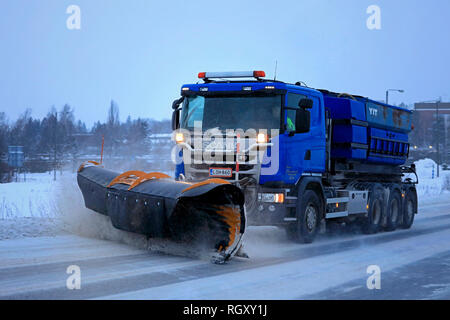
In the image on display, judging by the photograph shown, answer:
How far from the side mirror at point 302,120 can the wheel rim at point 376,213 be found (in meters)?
4.91

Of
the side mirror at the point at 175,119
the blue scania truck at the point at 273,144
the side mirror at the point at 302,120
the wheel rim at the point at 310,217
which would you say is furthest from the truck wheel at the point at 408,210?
the side mirror at the point at 175,119

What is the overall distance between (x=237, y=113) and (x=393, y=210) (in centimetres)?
703

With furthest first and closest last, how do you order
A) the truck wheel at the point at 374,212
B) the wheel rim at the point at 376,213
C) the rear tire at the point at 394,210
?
the rear tire at the point at 394,210 < the wheel rim at the point at 376,213 < the truck wheel at the point at 374,212

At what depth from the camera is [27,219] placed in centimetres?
1290

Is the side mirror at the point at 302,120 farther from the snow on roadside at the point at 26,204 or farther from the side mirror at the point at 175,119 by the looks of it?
the snow on roadside at the point at 26,204

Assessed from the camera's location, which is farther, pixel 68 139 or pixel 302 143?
pixel 68 139

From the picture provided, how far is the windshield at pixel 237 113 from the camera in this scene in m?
10.2

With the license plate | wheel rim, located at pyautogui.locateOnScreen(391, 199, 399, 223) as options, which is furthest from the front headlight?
wheel rim, located at pyautogui.locateOnScreen(391, 199, 399, 223)

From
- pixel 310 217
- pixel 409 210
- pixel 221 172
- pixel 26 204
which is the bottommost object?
pixel 26 204

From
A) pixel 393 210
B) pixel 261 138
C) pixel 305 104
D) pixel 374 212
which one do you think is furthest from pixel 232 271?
pixel 393 210

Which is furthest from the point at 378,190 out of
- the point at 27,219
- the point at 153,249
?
the point at 27,219

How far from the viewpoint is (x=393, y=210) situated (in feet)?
50.9

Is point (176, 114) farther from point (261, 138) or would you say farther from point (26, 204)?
point (26, 204)

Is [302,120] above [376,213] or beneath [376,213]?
above
